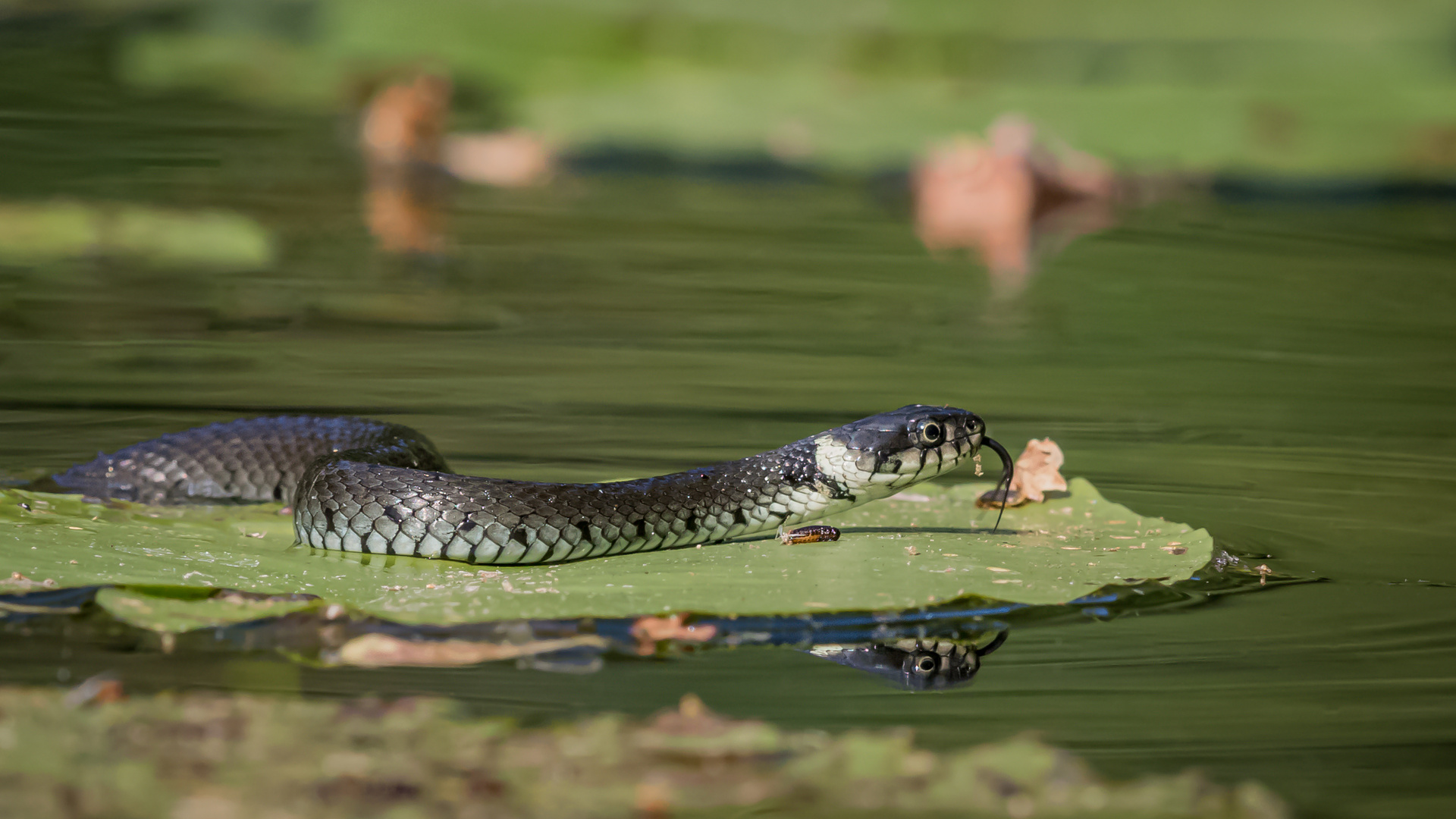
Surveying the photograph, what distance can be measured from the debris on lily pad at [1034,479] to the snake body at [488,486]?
164mm

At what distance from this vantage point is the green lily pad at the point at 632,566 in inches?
162

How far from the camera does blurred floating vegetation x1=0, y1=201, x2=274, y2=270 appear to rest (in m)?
11.0

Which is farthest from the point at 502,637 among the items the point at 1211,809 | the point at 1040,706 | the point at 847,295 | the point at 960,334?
the point at 847,295

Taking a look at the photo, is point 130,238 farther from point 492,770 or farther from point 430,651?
point 492,770

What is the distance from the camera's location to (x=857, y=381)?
816 centimetres

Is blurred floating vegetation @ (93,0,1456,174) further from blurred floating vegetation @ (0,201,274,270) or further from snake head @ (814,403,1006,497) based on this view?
snake head @ (814,403,1006,497)

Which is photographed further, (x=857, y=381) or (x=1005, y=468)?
(x=857, y=381)

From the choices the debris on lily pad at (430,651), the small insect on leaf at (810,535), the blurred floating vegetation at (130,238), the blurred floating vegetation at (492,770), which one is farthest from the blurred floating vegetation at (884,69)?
the blurred floating vegetation at (492,770)

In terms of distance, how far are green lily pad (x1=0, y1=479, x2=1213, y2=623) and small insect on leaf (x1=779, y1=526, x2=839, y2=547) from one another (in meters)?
0.06

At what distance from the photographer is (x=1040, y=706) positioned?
12.3 ft

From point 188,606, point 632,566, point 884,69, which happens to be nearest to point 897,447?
point 632,566

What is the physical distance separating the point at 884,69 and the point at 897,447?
50.4 ft

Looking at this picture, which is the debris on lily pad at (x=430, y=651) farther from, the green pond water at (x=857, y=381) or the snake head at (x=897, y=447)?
the snake head at (x=897, y=447)

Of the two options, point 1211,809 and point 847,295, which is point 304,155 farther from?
point 1211,809
